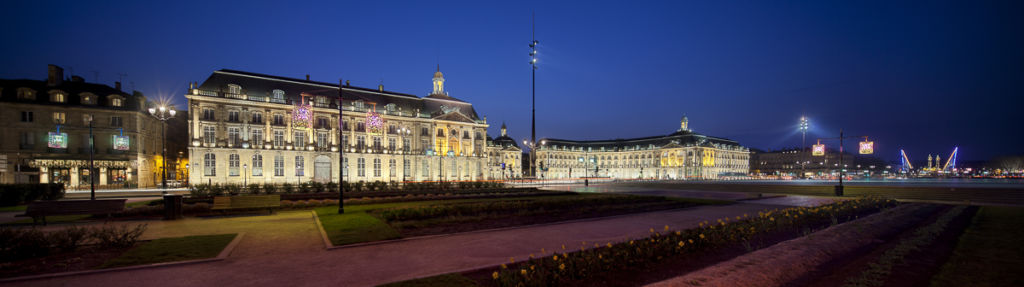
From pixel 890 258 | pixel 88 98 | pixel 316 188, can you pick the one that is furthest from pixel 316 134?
pixel 890 258

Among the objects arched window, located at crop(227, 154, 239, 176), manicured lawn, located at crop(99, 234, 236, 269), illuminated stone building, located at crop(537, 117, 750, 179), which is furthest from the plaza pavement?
illuminated stone building, located at crop(537, 117, 750, 179)

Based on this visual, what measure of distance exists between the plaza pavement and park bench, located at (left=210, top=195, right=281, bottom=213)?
2.73ft

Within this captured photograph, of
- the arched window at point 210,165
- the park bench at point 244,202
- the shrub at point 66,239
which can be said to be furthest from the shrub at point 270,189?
the arched window at point 210,165

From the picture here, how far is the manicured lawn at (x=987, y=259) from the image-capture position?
290 inches

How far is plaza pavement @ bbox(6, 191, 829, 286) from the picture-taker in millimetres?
7707

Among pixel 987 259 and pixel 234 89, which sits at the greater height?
pixel 234 89

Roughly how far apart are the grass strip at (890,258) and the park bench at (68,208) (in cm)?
2170

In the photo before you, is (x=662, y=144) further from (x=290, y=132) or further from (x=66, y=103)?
(x=66, y=103)

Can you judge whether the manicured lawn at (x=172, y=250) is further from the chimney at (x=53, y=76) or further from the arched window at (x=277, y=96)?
the chimney at (x=53, y=76)

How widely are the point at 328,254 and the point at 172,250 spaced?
151 inches

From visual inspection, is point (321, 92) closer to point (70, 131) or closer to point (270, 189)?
point (70, 131)

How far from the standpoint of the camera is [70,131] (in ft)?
142

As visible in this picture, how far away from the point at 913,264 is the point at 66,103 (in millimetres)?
66721

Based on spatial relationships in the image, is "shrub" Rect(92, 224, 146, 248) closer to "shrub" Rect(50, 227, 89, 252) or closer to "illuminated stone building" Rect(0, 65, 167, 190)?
"shrub" Rect(50, 227, 89, 252)
